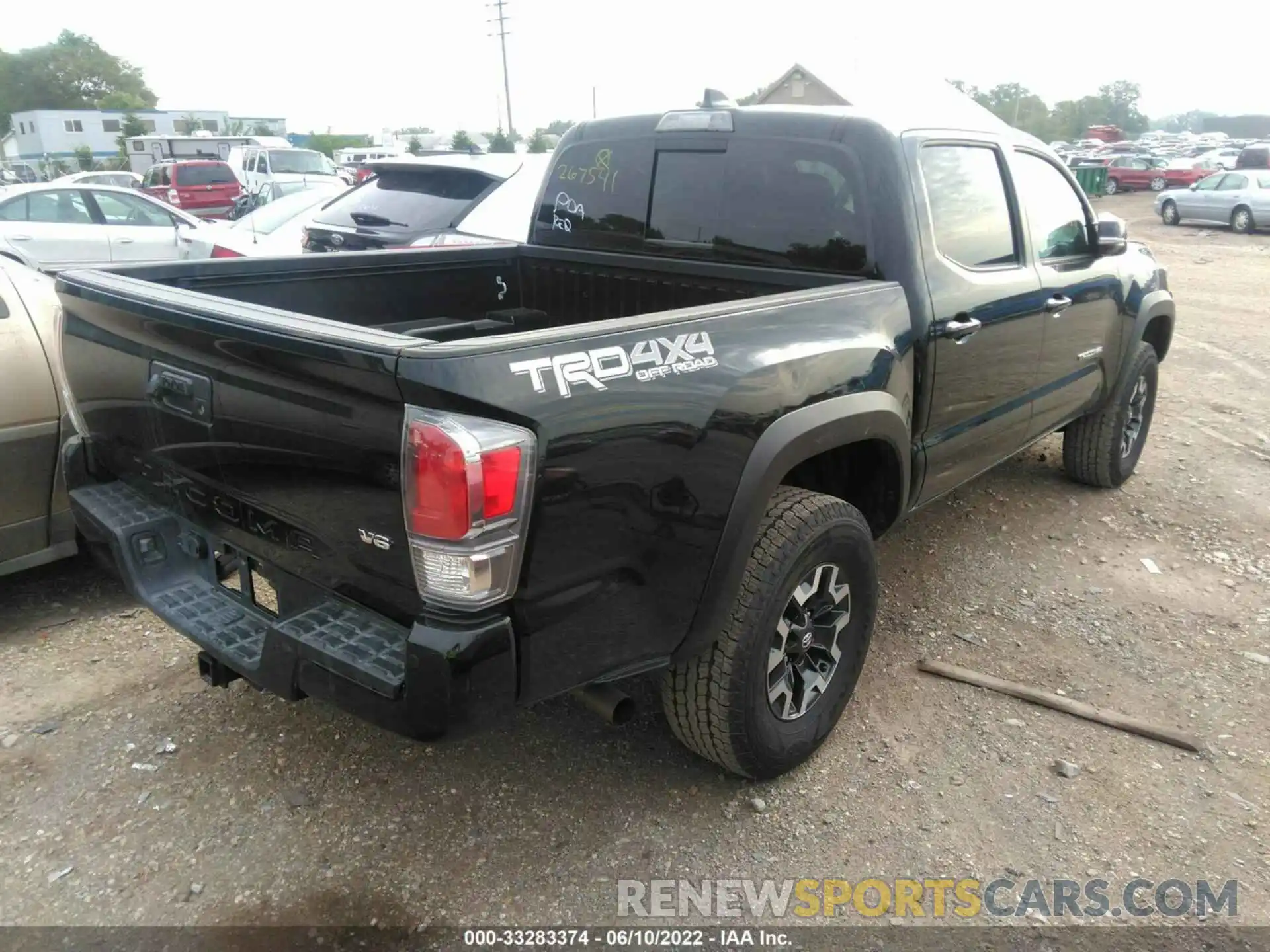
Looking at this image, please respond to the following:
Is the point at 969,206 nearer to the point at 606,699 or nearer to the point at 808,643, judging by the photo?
the point at 808,643

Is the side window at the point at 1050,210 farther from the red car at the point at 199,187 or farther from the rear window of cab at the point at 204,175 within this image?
the rear window of cab at the point at 204,175

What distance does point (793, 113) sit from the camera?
10.9ft

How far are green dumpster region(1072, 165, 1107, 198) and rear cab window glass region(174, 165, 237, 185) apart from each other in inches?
1116

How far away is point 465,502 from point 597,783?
54.6 inches

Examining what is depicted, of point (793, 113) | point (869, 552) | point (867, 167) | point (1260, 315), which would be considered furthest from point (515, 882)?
point (1260, 315)

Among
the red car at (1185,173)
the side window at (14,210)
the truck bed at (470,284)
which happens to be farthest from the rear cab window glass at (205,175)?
the red car at (1185,173)

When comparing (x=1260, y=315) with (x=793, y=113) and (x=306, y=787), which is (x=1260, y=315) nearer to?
(x=793, y=113)

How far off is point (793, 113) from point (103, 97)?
10095 centimetres

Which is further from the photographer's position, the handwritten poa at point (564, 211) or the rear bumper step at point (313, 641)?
the handwritten poa at point (564, 211)

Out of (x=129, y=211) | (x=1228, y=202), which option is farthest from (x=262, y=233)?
(x=1228, y=202)

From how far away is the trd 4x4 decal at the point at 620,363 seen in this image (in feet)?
6.59

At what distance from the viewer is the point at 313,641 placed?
2.14 metres

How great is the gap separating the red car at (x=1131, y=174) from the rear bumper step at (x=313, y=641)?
39.7 metres

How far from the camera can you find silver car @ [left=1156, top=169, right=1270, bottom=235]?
21422 millimetres
